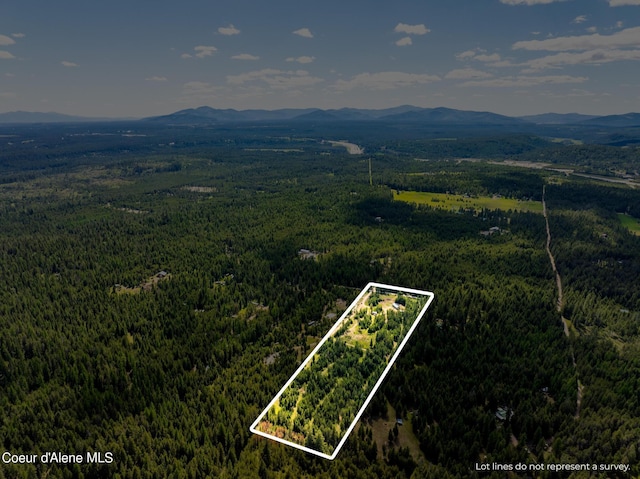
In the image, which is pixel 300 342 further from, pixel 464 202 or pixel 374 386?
pixel 464 202

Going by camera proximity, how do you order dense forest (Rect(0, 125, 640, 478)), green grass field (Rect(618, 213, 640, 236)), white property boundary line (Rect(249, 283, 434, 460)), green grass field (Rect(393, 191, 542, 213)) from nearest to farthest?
white property boundary line (Rect(249, 283, 434, 460)) < dense forest (Rect(0, 125, 640, 478)) < green grass field (Rect(618, 213, 640, 236)) < green grass field (Rect(393, 191, 542, 213))

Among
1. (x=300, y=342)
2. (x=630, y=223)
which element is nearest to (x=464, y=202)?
(x=630, y=223)

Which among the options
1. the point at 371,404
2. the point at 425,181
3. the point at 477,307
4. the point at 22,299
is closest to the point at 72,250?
the point at 22,299

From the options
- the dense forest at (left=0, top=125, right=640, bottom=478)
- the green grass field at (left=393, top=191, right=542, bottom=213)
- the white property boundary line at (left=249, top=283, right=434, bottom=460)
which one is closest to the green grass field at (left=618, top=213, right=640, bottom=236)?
the dense forest at (left=0, top=125, right=640, bottom=478)

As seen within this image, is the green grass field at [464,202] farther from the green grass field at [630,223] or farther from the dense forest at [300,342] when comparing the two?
the green grass field at [630,223]

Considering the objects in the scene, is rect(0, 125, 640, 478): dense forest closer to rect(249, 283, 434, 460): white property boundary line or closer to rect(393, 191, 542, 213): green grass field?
rect(249, 283, 434, 460): white property boundary line

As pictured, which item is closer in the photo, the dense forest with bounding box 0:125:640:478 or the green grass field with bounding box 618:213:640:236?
the dense forest with bounding box 0:125:640:478
